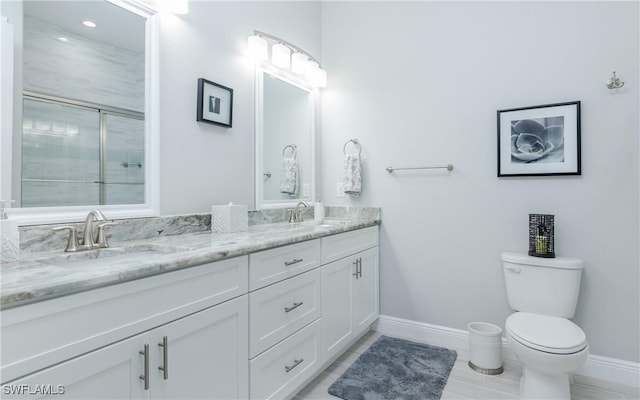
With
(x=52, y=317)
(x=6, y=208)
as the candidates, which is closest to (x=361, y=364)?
(x=52, y=317)

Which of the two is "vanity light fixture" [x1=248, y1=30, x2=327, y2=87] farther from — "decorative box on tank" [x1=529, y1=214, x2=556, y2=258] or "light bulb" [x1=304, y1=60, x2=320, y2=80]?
"decorative box on tank" [x1=529, y1=214, x2=556, y2=258]

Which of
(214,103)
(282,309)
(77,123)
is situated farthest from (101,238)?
(214,103)

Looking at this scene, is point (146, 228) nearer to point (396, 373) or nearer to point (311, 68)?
point (396, 373)

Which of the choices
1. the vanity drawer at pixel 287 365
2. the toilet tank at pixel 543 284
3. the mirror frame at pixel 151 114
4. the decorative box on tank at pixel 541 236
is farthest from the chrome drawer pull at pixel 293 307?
the decorative box on tank at pixel 541 236

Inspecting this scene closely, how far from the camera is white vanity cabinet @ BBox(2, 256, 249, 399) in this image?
30.5 inches

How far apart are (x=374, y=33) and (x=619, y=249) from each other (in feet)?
6.98

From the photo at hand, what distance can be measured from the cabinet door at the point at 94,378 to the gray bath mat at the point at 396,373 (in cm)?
116

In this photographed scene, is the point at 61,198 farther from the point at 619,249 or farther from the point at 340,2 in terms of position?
the point at 619,249

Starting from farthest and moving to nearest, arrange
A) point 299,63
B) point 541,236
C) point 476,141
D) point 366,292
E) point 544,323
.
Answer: point 299,63 < point 366,292 < point 476,141 < point 541,236 < point 544,323

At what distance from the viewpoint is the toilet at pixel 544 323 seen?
1516 mm

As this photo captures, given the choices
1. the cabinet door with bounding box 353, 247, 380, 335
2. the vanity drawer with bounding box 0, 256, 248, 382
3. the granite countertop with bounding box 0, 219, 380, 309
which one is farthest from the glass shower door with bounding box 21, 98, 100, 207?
the cabinet door with bounding box 353, 247, 380, 335

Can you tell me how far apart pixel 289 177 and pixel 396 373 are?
1466 mm

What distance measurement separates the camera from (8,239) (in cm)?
109

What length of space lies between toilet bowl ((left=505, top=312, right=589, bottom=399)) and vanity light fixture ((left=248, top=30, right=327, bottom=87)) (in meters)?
2.10
